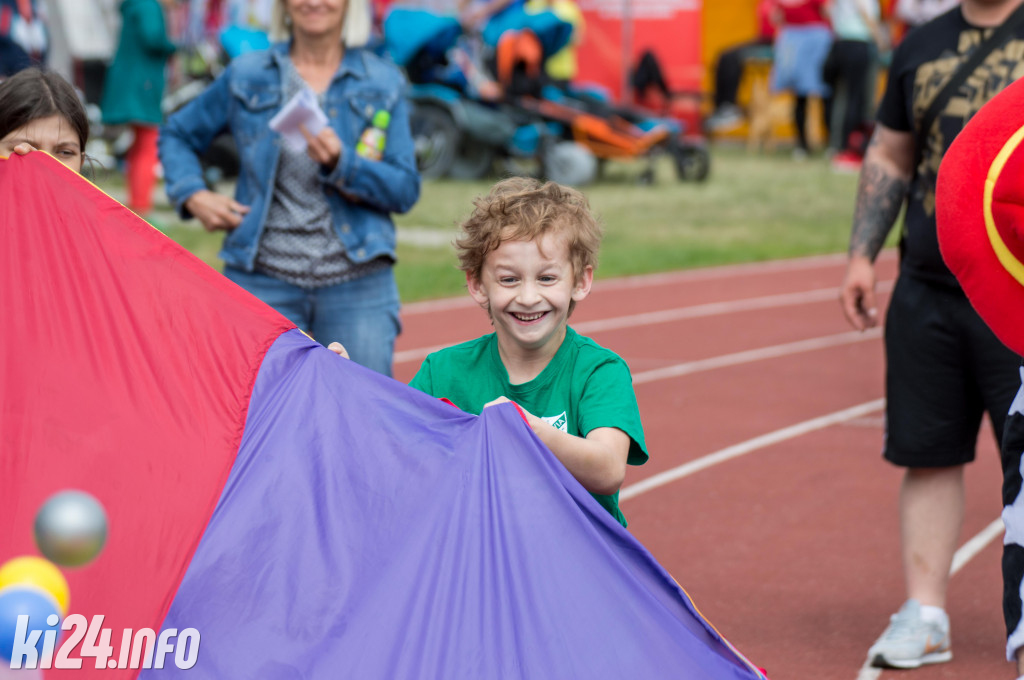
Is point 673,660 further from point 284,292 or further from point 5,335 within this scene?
point 284,292

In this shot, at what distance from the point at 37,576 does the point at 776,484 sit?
4.03m

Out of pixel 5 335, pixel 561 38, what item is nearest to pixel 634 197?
pixel 561 38

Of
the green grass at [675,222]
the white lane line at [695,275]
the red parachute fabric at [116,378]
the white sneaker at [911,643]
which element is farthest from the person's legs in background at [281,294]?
the green grass at [675,222]

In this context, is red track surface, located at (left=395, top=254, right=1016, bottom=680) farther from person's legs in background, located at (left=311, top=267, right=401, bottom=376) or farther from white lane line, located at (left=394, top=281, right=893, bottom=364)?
person's legs in background, located at (left=311, top=267, right=401, bottom=376)

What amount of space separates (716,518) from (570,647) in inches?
124

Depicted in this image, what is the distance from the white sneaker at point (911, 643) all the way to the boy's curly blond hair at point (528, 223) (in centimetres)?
168

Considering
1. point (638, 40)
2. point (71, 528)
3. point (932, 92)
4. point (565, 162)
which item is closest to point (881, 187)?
point (932, 92)

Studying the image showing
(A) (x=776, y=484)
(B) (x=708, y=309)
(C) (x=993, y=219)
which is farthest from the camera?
(B) (x=708, y=309)

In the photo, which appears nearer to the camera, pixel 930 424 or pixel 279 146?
pixel 930 424

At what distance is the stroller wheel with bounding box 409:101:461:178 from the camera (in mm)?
15578

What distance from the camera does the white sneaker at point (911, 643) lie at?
13.2ft

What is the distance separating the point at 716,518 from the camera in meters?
5.67

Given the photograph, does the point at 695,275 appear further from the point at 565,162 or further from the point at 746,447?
the point at 746,447

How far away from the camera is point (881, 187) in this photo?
4184mm
